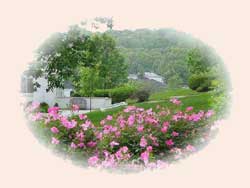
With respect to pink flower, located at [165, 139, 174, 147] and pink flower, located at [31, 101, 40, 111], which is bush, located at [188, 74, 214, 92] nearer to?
pink flower, located at [165, 139, 174, 147]

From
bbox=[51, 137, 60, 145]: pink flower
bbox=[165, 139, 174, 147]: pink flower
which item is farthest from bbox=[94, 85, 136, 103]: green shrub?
bbox=[51, 137, 60, 145]: pink flower

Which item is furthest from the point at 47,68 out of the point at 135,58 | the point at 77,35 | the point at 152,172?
the point at 152,172

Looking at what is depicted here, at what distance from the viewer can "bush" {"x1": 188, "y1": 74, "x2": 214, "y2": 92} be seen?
4.50 meters

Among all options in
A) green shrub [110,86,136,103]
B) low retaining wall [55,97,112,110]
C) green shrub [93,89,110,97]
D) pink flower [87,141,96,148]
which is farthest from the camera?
green shrub [93,89,110,97]

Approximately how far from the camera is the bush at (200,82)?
177 inches

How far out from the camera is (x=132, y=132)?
4488 millimetres

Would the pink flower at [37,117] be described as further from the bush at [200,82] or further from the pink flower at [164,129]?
the bush at [200,82]

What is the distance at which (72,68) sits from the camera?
433 cm

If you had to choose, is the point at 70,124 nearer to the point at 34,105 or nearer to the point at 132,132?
the point at 34,105

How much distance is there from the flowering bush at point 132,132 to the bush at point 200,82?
0.87 feet

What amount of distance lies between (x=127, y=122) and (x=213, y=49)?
1.59 m

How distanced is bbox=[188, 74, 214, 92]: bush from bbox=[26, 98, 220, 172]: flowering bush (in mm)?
266

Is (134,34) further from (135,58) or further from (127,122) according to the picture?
(127,122)

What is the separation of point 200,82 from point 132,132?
98cm
